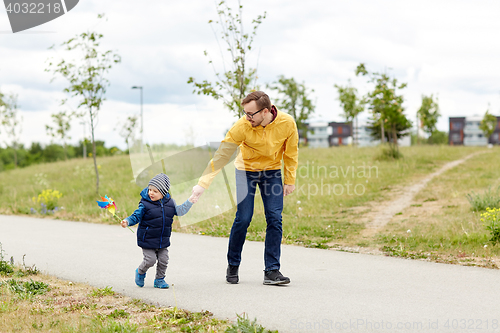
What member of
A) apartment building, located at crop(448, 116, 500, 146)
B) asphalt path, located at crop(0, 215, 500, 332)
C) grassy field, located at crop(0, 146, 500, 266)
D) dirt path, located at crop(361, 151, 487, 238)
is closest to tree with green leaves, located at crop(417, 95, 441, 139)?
grassy field, located at crop(0, 146, 500, 266)

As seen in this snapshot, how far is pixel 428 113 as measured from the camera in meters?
48.9

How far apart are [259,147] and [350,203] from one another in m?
7.56

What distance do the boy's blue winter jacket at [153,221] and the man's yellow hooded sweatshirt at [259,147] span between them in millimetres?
456

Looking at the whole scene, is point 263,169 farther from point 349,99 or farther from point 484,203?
point 349,99

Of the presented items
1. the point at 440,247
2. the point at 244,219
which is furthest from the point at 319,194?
the point at 244,219

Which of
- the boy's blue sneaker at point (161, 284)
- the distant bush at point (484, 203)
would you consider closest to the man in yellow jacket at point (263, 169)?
the boy's blue sneaker at point (161, 284)

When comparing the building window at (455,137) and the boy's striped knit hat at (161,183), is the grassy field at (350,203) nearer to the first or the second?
the boy's striped knit hat at (161,183)

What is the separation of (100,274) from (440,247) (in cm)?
451

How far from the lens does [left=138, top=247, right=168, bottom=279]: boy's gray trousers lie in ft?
15.6

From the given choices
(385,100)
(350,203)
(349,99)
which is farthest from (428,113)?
(350,203)

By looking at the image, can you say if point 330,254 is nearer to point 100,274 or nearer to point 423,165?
point 100,274

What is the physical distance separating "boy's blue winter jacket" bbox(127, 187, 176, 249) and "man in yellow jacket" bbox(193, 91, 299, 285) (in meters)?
0.39

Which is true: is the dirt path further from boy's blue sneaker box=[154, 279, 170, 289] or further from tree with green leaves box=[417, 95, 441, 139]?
tree with green leaves box=[417, 95, 441, 139]

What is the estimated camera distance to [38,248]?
7.56m
